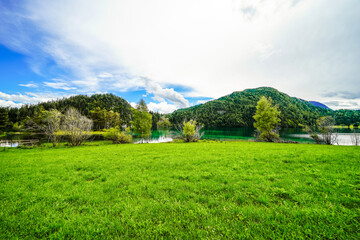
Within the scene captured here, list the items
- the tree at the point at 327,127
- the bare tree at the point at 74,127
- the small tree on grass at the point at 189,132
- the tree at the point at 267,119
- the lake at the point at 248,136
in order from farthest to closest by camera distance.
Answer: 1. the lake at the point at 248,136
2. the tree at the point at 267,119
3. the small tree on grass at the point at 189,132
4. the bare tree at the point at 74,127
5. the tree at the point at 327,127

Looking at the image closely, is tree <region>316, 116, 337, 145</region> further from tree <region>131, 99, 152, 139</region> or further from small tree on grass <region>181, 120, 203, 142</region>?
tree <region>131, 99, 152, 139</region>

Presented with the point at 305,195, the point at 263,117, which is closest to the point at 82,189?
the point at 305,195

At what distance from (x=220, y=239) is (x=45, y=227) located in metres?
5.05

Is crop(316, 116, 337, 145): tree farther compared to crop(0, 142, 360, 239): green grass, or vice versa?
crop(316, 116, 337, 145): tree

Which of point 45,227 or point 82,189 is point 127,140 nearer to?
point 82,189

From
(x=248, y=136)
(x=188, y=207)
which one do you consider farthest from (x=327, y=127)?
(x=188, y=207)

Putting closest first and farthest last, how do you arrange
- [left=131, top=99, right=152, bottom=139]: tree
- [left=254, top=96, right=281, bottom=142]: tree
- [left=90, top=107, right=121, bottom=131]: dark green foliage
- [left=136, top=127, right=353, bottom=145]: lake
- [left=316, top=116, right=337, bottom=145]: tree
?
1. [left=316, top=116, right=337, bottom=145]: tree
2. [left=254, top=96, right=281, bottom=142]: tree
3. [left=136, top=127, right=353, bottom=145]: lake
4. [left=131, top=99, right=152, bottom=139]: tree
5. [left=90, top=107, right=121, bottom=131]: dark green foliage

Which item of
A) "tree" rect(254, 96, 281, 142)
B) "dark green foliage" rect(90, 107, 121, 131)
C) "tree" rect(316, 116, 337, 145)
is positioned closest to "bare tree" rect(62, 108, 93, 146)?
"tree" rect(254, 96, 281, 142)

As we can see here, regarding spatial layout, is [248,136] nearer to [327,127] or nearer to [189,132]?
[327,127]

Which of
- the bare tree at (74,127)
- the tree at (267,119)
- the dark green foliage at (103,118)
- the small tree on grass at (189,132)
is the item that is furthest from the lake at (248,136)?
the dark green foliage at (103,118)

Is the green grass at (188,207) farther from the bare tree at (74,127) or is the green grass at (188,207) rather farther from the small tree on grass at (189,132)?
the small tree on grass at (189,132)

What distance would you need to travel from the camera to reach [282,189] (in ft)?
18.4

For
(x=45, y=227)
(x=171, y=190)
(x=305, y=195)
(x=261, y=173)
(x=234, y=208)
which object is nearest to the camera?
(x=45, y=227)

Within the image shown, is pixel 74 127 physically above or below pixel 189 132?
above
